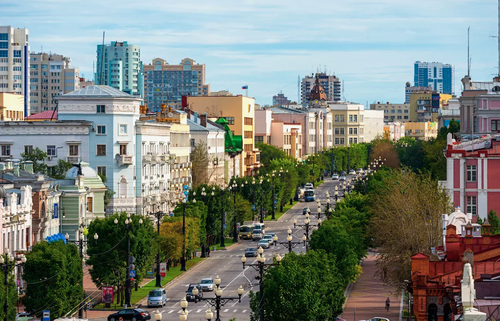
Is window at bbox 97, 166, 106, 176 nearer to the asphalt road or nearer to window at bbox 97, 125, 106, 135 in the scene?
window at bbox 97, 125, 106, 135

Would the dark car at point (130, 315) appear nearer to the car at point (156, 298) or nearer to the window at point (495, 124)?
the car at point (156, 298)

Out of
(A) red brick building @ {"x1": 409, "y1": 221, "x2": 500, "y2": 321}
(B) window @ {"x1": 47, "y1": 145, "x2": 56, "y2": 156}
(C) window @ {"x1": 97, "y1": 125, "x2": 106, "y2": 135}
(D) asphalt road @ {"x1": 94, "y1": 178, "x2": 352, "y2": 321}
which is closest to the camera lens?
(A) red brick building @ {"x1": 409, "y1": 221, "x2": 500, "y2": 321}

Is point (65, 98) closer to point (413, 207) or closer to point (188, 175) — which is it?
point (188, 175)

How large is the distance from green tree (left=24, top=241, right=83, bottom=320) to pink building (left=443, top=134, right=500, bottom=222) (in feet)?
126

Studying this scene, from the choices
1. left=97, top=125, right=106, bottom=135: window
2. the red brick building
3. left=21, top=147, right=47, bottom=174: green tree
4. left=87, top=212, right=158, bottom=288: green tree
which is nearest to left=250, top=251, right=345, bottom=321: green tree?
the red brick building

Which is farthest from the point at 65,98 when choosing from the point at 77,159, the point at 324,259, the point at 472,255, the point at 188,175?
the point at 472,255

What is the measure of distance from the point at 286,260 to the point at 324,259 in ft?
15.9

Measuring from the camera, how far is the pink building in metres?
98.2

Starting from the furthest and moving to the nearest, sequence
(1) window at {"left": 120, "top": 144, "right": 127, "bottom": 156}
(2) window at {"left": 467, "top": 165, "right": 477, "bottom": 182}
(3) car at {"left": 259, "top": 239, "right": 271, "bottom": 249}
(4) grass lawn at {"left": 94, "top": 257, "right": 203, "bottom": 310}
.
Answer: (1) window at {"left": 120, "top": 144, "right": 127, "bottom": 156}
(3) car at {"left": 259, "top": 239, "right": 271, "bottom": 249}
(2) window at {"left": 467, "top": 165, "right": 477, "bottom": 182}
(4) grass lawn at {"left": 94, "top": 257, "right": 203, "bottom": 310}

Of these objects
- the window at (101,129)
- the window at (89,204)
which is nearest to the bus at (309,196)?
the window at (101,129)

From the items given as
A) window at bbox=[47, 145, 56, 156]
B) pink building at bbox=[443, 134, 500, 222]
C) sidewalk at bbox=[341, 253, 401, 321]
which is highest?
window at bbox=[47, 145, 56, 156]

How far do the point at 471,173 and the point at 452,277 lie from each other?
45.2 meters

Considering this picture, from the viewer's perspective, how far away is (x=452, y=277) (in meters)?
55.2

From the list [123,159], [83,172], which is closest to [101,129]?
[123,159]
